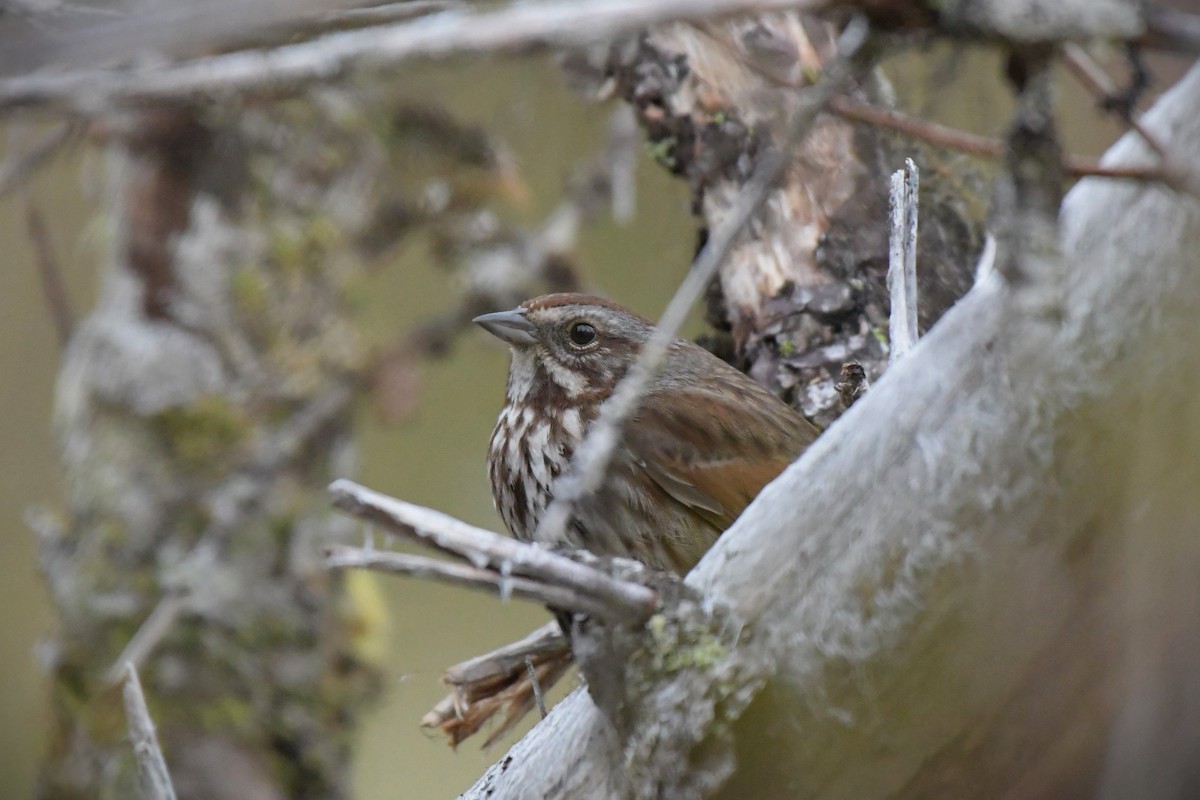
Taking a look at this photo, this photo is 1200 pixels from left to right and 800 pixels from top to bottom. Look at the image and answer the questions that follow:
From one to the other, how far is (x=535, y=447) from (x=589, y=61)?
40.0 inches

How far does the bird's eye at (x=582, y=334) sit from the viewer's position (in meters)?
2.54

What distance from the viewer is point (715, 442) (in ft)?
7.59

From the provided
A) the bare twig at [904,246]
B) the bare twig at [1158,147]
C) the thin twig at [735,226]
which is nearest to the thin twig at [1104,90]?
the bare twig at [1158,147]

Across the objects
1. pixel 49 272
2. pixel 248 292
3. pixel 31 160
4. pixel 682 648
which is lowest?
pixel 682 648

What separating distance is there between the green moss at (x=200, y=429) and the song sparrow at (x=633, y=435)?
1110mm

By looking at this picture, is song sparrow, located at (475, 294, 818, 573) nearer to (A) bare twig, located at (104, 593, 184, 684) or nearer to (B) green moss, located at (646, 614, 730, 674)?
(B) green moss, located at (646, 614, 730, 674)

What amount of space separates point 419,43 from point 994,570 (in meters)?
0.83

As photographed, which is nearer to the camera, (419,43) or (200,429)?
(419,43)

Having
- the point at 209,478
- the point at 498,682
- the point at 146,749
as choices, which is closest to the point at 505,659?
the point at 498,682

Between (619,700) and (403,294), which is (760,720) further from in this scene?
(403,294)

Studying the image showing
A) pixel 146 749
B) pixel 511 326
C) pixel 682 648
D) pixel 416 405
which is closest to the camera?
pixel 682 648

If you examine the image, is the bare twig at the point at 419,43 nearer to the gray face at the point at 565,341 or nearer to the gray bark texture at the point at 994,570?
the gray bark texture at the point at 994,570

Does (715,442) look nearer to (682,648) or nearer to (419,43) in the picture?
(682,648)

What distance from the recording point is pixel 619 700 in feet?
4.55
